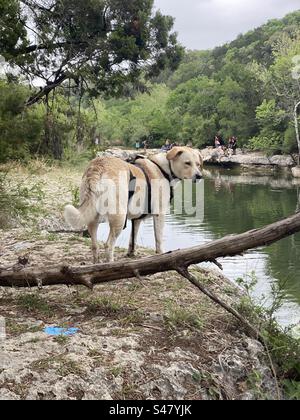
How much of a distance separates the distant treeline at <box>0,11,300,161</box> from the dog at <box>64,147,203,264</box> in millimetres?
4545

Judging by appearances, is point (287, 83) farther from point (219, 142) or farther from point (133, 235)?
point (133, 235)

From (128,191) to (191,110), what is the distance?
227ft

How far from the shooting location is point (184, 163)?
635cm

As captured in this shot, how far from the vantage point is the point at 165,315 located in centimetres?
461

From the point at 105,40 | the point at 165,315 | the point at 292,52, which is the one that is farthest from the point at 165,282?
the point at 292,52

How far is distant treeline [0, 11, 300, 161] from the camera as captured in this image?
12.4m

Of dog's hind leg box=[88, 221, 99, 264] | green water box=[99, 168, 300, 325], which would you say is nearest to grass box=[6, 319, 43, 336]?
dog's hind leg box=[88, 221, 99, 264]

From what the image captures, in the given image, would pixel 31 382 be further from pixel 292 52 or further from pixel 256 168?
pixel 292 52

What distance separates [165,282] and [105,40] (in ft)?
44.0

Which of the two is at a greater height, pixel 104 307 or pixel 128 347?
pixel 104 307

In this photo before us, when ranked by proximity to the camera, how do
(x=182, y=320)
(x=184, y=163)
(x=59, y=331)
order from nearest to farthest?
(x=59, y=331) < (x=182, y=320) < (x=184, y=163)

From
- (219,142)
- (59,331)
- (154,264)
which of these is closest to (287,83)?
(219,142)

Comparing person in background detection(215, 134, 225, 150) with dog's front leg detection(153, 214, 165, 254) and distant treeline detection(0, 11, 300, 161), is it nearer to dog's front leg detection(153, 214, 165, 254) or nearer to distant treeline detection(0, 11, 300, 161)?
distant treeline detection(0, 11, 300, 161)

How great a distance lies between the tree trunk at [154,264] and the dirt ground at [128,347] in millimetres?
289
